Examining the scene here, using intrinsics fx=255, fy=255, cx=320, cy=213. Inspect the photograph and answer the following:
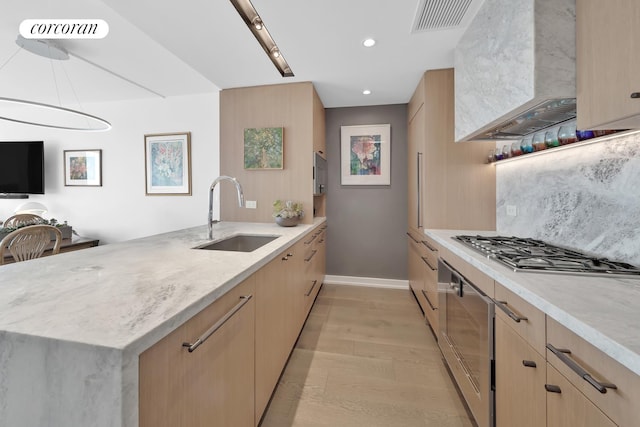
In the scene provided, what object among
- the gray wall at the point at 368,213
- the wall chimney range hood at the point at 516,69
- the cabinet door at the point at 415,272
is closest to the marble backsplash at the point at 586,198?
the wall chimney range hood at the point at 516,69

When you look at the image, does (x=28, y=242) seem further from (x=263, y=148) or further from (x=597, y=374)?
(x=597, y=374)

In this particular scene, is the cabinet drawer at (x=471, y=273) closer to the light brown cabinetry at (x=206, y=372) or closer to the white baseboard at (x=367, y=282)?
the light brown cabinetry at (x=206, y=372)

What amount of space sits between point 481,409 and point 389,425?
18.9 inches

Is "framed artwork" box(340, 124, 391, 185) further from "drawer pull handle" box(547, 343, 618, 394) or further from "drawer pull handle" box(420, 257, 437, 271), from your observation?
"drawer pull handle" box(547, 343, 618, 394)

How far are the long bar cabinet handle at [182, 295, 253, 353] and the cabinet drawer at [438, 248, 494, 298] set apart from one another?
1.09 m

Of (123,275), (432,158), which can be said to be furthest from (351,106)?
(123,275)

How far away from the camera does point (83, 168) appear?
3.59m

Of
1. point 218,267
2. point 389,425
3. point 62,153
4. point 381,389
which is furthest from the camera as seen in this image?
point 62,153

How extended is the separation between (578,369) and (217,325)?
1048 mm

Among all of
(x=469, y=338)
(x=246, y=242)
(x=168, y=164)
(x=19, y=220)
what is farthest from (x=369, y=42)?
(x=19, y=220)

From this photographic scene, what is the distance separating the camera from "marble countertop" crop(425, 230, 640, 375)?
0.58 m

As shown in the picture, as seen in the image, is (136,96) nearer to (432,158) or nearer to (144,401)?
(432,158)

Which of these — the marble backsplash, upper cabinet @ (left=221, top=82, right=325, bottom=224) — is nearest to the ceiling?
upper cabinet @ (left=221, top=82, right=325, bottom=224)

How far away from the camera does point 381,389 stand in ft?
5.41
